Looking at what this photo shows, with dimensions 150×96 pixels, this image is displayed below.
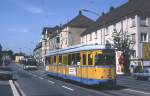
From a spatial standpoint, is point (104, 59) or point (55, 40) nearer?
point (104, 59)

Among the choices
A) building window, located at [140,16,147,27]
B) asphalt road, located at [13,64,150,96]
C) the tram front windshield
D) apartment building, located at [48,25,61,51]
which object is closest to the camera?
asphalt road, located at [13,64,150,96]

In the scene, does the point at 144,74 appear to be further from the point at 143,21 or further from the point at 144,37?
the point at 143,21

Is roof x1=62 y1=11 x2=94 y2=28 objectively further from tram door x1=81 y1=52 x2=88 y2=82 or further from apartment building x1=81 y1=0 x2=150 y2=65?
tram door x1=81 y1=52 x2=88 y2=82

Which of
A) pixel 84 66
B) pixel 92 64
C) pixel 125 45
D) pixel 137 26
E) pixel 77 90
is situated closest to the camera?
pixel 77 90

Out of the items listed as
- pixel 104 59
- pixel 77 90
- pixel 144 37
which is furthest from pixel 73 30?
pixel 77 90

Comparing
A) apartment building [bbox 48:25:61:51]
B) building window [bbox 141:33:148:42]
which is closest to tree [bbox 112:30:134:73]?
building window [bbox 141:33:148:42]

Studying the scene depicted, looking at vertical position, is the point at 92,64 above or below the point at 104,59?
below

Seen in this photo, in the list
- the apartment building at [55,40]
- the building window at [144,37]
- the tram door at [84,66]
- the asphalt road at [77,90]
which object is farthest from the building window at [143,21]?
the apartment building at [55,40]

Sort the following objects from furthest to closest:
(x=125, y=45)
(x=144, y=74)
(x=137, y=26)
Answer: (x=137, y=26) < (x=125, y=45) < (x=144, y=74)

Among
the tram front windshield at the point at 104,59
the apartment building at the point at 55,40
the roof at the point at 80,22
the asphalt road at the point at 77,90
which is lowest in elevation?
the asphalt road at the point at 77,90

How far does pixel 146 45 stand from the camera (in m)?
65.3

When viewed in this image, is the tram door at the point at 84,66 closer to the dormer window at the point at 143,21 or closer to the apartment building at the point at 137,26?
the apartment building at the point at 137,26

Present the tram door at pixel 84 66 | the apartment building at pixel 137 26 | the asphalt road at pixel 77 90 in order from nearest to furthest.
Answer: the asphalt road at pixel 77 90
the tram door at pixel 84 66
the apartment building at pixel 137 26

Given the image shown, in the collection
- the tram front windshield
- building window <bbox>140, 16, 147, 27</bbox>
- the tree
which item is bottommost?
the tram front windshield
